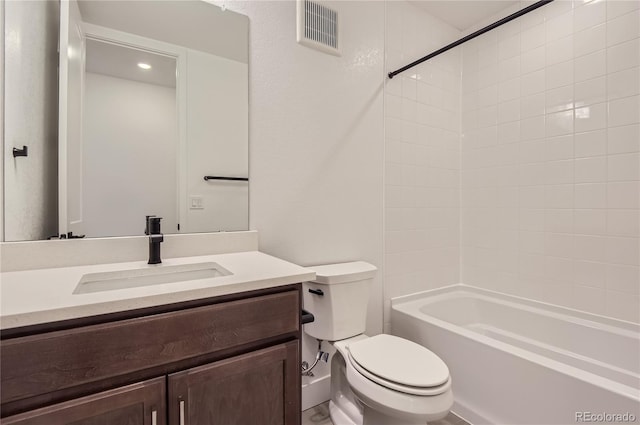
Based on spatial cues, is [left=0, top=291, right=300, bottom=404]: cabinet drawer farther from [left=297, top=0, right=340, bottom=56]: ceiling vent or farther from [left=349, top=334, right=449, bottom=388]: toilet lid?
[left=297, top=0, right=340, bottom=56]: ceiling vent

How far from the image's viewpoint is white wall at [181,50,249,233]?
1403 millimetres

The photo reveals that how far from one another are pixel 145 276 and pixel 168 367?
0.42 m

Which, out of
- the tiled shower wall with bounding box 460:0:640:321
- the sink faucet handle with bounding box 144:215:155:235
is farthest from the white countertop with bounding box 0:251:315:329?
the tiled shower wall with bounding box 460:0:640:321

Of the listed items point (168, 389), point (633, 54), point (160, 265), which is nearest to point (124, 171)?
point (160, 265)

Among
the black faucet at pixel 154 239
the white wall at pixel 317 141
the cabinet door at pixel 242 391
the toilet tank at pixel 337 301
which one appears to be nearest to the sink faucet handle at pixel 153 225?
the black faucet at pixel 154 239

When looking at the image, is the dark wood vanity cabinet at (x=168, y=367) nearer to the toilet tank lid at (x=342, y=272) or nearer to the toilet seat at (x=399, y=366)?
the toilet seat at (x=399, y=366)

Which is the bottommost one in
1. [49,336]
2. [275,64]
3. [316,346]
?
[316,346]

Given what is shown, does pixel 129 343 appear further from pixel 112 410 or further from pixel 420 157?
pixel 420 157

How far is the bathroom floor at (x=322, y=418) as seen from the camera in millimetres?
1574

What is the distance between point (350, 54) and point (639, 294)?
203 centimetres

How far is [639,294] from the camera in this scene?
1574 millimetres

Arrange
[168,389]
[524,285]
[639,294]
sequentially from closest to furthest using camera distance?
[168,389] → [639,294] → [524,285]

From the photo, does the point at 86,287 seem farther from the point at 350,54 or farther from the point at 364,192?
the point at 350,54

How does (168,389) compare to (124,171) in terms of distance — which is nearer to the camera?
(168,389)
